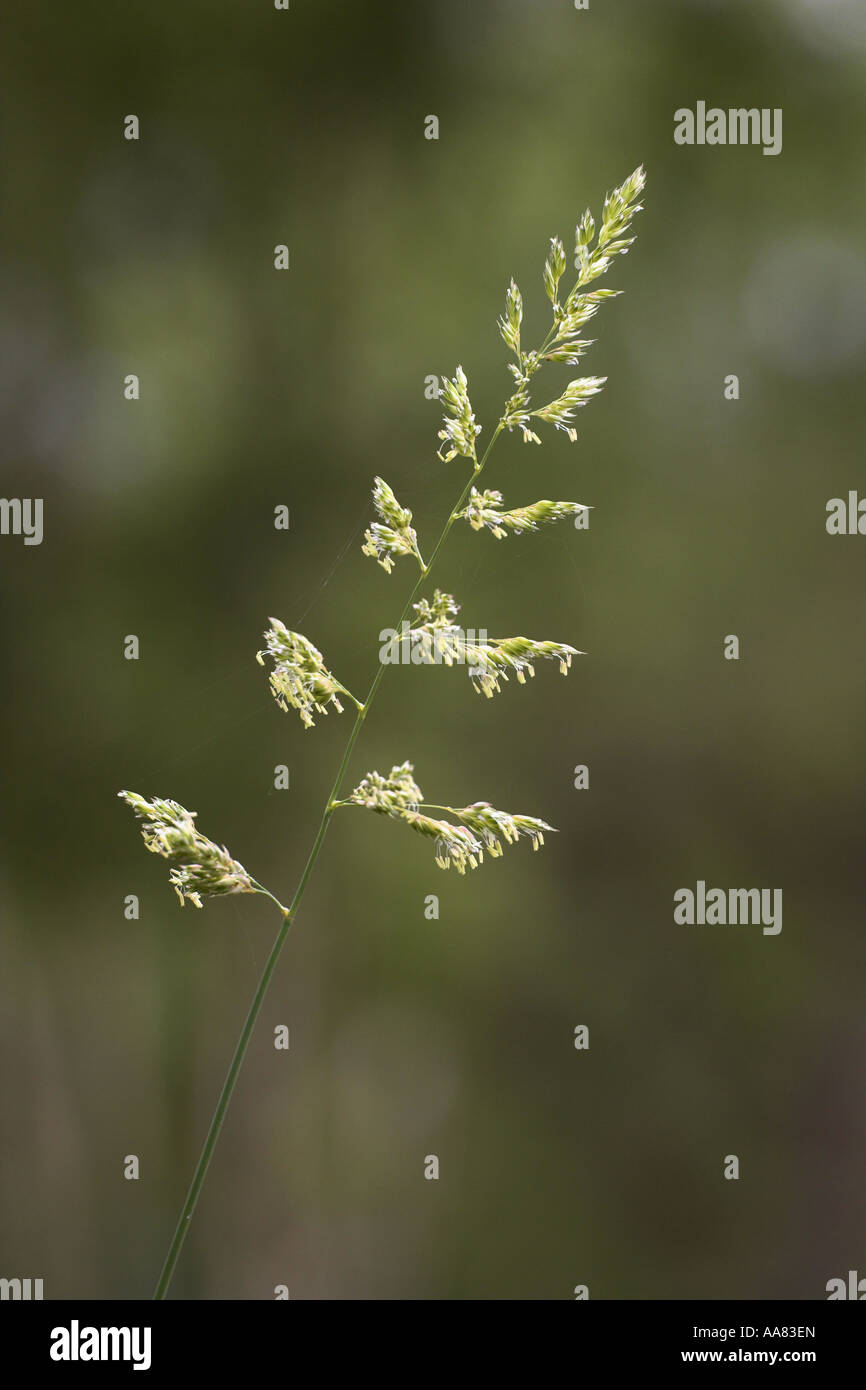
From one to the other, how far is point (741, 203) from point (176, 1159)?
1.79 m

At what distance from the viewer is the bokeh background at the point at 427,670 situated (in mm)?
1480

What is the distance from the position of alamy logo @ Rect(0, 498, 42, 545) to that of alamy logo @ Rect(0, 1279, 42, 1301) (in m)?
1.11

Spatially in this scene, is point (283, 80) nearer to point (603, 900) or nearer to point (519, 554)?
point (519, 554)

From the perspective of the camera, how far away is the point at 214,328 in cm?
150

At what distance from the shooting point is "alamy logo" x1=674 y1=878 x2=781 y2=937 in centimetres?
165

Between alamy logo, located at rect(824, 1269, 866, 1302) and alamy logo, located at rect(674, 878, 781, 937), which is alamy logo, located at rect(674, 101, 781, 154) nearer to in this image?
alamy logo, located at rect(674, 878, 781, 937)

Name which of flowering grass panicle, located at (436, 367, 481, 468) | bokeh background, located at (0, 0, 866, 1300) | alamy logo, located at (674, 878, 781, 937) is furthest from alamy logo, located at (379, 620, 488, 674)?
alamy logo, located at (674, 878, 781, 937)

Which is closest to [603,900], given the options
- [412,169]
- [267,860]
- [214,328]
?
[267,860]
